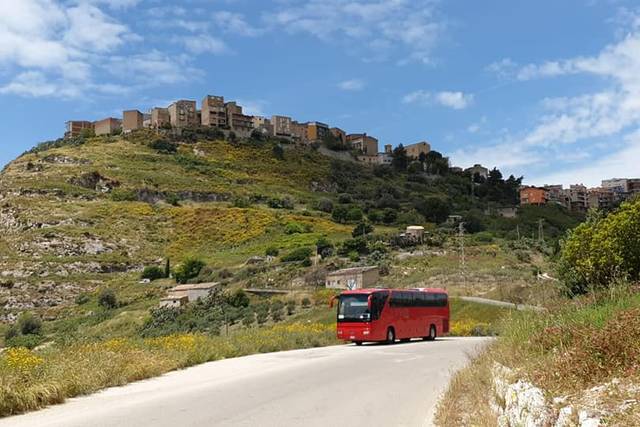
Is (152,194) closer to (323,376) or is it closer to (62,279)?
(62,279)

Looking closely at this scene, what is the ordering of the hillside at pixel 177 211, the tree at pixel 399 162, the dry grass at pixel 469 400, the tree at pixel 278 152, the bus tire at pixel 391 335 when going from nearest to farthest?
the dry grass at pixel 469 400
the bus tire at pixel 391 335
the hillside at pixel 177 211
the tree at pixel 278 152
the tree at pixel 399 162

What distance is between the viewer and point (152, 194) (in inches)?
4471

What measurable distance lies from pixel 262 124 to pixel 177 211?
8555 centimetres

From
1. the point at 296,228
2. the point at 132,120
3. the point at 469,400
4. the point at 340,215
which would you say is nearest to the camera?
the point at 469,400

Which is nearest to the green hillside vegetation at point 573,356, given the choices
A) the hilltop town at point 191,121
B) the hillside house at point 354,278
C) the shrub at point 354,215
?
the hillside house at point 354,278

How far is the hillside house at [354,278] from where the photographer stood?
194ft

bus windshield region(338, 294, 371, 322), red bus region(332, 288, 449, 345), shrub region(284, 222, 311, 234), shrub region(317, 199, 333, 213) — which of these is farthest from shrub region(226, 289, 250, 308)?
shrub region(317, 199, 333, 213)

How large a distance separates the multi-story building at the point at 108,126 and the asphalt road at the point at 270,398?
556ft

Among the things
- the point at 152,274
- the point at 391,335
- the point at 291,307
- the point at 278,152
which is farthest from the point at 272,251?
the point at 278,152

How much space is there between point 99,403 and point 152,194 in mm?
105328

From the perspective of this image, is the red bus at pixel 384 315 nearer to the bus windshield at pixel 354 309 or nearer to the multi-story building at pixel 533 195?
the bus windshield at pixel 354 309

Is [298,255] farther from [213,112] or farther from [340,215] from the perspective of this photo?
[213,112]

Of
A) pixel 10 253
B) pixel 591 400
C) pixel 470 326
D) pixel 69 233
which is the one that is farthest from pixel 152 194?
pixel 591 400

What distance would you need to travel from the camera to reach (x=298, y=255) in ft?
255
